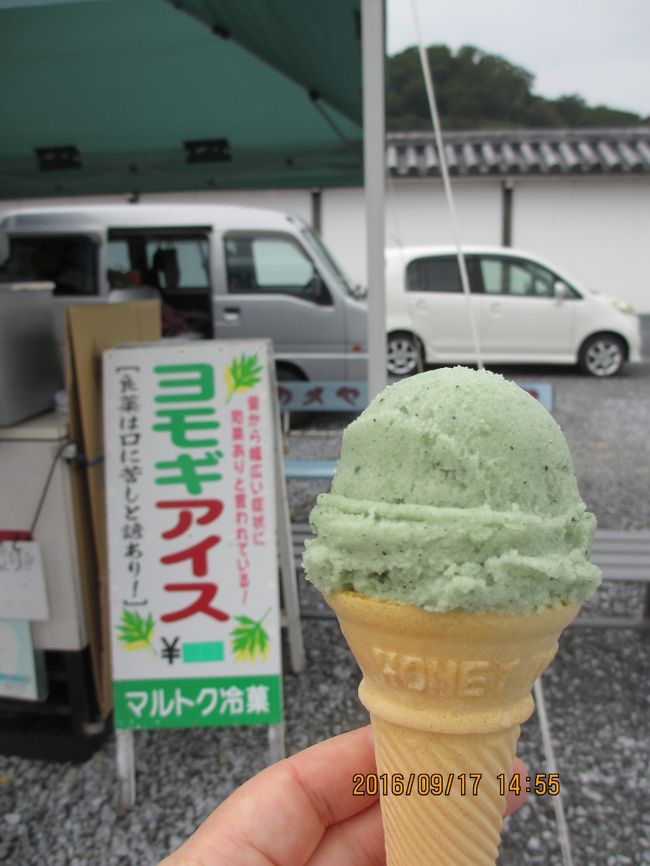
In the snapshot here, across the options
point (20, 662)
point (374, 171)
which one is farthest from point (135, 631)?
point (374, 171)

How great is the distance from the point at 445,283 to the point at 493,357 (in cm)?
141

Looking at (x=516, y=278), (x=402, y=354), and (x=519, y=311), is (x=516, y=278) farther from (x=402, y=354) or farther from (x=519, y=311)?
(x=402, y=354)

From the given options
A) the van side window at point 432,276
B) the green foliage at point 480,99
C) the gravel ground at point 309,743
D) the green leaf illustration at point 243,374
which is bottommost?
the gravel ground at point 309,743

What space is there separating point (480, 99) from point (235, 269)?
16075 millimetres

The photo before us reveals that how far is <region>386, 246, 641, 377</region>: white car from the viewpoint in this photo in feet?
32.4

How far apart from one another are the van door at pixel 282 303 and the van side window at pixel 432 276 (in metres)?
2.42

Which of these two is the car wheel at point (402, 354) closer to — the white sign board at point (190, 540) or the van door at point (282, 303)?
the van door at point (282, 303)

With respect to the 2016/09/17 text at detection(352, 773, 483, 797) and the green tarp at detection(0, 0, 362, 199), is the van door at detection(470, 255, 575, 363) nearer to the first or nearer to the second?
the green tarp at detection(0, 0, 362, 199)

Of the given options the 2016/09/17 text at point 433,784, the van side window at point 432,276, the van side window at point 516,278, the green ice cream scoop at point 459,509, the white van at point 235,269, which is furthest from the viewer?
the van side window at point 516,278

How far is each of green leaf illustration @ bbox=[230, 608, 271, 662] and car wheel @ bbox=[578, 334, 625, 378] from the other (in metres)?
9.41

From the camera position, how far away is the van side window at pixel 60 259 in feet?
26.0

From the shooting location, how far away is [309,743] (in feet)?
8.91

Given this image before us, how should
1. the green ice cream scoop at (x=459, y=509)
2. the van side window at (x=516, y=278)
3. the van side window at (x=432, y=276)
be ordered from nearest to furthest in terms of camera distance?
1. the green ice cream scoop at (x=459, y=509)
2. the van side window at (x=432, y=276)
3. the van side window at (x=516, y=278)

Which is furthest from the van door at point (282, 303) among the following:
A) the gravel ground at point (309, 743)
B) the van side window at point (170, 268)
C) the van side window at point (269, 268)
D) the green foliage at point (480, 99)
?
the green foliage at point (480, 99)
